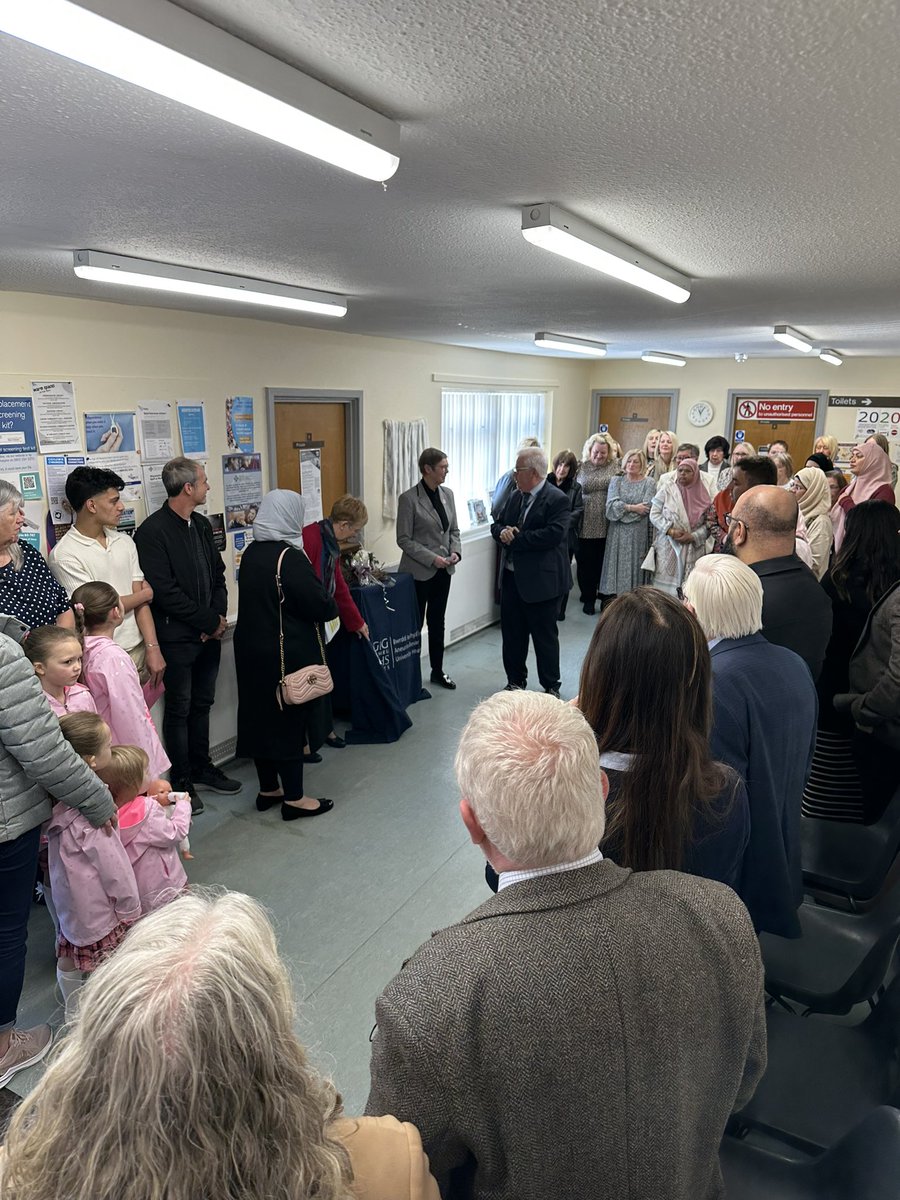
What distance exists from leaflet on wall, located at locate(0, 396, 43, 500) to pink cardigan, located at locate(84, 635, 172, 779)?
0.90m

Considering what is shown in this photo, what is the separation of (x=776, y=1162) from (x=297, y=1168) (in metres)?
1.20

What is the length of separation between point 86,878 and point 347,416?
3773 mm

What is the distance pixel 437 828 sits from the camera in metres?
3.63

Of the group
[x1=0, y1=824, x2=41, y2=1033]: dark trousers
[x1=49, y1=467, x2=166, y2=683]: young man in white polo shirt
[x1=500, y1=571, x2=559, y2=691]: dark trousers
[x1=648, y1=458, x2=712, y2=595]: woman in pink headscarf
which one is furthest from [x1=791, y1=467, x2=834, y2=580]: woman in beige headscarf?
[x1=0, y1=824, x2=41, y2=1033]: dark trousers

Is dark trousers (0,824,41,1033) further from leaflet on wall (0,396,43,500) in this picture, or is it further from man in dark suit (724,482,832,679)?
man in dark suit (724,482,832,679)

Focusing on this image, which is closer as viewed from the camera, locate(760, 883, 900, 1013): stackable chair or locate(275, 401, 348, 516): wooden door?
locate(760, 883, 900, 1013): stackable chair

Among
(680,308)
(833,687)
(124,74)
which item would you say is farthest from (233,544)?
(124,74)

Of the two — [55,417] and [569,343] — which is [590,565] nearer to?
[569,343]

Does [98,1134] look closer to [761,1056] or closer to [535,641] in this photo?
[761,1056]

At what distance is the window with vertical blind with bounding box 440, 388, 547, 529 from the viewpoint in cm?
687

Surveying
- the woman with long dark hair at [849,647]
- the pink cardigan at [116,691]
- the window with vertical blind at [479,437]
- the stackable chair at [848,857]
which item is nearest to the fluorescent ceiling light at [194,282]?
the pink cardigan at [116,691]

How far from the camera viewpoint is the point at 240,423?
14.3ft

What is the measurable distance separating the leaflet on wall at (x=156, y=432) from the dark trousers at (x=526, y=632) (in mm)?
2274

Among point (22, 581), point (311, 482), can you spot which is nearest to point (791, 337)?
point (311, 482)
